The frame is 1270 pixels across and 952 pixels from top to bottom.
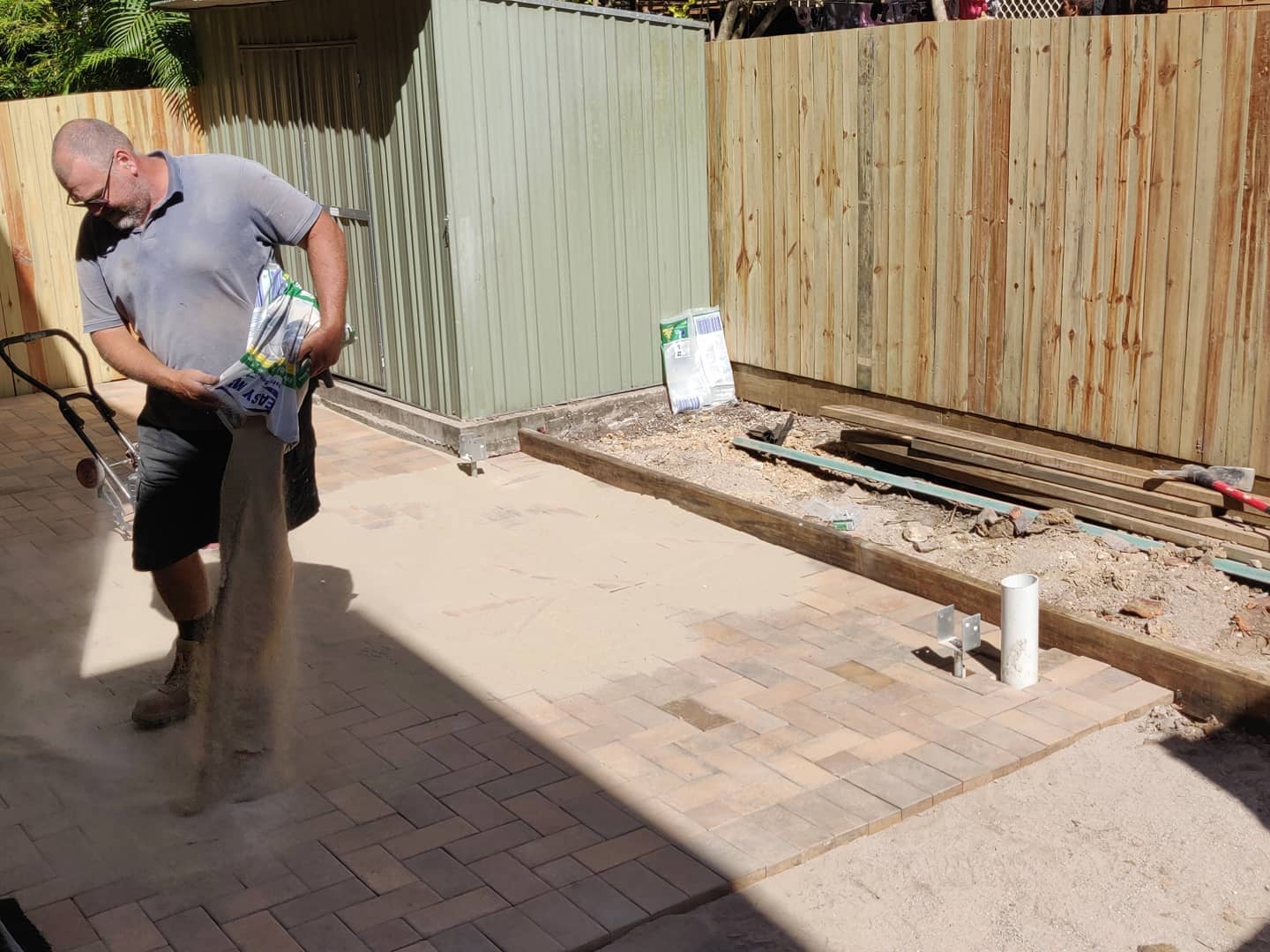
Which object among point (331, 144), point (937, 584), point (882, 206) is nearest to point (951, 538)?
point (937, 584)

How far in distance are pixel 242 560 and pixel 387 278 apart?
447 cm

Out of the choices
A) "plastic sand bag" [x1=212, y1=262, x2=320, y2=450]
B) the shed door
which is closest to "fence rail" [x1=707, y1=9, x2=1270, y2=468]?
the shed door

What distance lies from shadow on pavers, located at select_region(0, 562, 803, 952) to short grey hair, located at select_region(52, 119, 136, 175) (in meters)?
1.88

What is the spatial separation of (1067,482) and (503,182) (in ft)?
11.6

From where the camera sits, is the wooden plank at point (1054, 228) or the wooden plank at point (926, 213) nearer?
the wooden plank at point (1054, 228)

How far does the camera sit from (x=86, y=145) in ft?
12.6

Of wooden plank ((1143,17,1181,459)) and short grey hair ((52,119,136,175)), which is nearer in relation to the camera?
short grey hair ((52,119,136,175))

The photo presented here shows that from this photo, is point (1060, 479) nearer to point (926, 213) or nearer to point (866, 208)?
point (926, 213)

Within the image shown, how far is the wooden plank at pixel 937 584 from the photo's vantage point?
177 inches

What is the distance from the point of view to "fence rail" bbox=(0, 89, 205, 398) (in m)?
9.48

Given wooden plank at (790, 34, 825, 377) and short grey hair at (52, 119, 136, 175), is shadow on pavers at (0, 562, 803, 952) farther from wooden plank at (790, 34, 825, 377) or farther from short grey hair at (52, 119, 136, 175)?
wooden plank at (790, 34, 825, 377)

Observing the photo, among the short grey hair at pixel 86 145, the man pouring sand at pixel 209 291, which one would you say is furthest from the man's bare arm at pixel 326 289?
the short grey hair at pixel 86 145

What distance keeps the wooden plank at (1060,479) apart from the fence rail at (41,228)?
6272mm

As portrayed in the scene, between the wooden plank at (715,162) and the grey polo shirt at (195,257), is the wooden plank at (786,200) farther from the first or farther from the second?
the grey polo shirt at (195,257)
